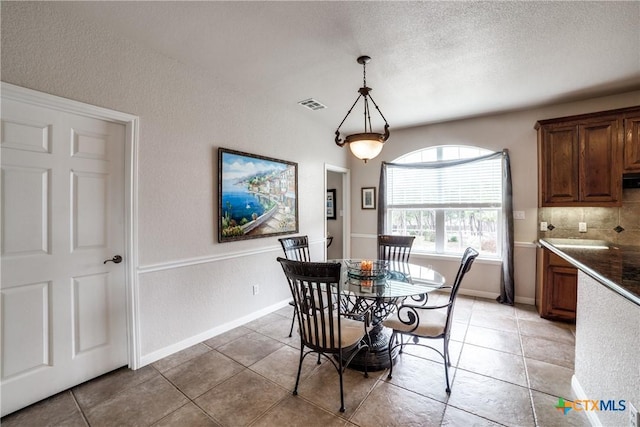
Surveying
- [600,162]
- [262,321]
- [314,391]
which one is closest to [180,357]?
[262,321]

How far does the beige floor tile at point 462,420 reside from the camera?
5.49 ft

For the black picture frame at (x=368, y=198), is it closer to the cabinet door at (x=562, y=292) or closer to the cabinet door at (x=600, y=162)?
the cabinet door at (x=562, y=292)

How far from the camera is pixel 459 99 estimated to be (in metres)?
3.48

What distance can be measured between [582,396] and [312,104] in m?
3.81

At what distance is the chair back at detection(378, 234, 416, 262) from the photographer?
3273mm

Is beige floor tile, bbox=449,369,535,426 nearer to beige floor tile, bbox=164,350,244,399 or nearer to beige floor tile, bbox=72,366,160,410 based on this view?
beige floor tile, bbox=164,350,244,399

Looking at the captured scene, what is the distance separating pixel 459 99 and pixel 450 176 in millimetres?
1323

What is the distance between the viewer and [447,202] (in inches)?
175

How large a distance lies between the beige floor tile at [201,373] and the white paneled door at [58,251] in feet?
1.73

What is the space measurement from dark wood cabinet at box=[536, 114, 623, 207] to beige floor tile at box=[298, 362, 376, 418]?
324cm

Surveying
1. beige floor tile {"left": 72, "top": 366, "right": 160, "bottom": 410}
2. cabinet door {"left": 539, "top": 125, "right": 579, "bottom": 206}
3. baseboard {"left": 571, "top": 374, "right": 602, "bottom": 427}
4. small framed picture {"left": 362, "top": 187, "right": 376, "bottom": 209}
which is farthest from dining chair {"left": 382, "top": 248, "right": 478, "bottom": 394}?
small framed picture {"left": 362, "top": 187, "right": 376, "bottom": 209}

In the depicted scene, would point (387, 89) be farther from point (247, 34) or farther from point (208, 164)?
point (208, 164)

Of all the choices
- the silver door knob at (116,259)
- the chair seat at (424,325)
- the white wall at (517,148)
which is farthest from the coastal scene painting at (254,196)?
the white wall at (517,148)

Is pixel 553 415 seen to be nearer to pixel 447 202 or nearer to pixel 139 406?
pixel 139 406
